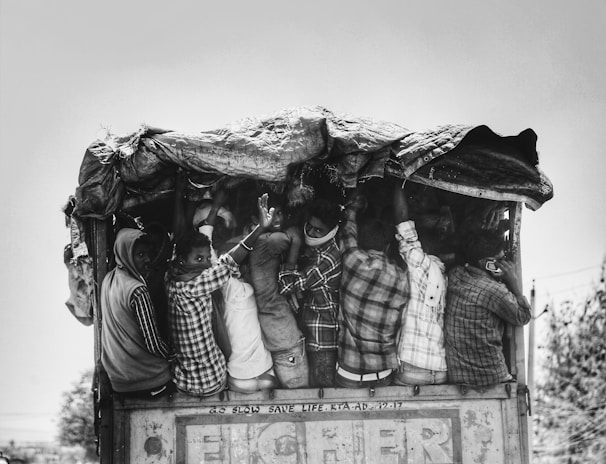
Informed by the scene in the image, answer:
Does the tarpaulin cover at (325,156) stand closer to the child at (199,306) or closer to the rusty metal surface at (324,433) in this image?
the child at (199,306)

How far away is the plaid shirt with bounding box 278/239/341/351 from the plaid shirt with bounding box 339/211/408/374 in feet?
0.20

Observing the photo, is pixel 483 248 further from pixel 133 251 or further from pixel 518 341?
pixel 133 251

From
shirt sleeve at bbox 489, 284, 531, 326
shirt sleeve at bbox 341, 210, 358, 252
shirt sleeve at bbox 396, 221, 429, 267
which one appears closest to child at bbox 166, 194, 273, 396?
shirt sleeve at bbox 341, 210, 358, 252

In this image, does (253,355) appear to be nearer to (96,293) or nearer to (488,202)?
(96,293)

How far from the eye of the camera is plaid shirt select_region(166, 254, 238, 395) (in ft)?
17.6

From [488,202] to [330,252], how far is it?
3.63 ft

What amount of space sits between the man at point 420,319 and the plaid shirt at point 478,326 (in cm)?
8

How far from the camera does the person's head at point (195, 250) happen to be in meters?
5.46

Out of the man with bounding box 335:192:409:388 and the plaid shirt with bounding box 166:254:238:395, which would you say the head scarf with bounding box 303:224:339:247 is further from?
the plaid shirt with bounding box 166:254:238:395

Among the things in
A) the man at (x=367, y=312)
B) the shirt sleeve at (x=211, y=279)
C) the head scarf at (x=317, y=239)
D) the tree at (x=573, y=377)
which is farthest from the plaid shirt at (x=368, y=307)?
the tree at (x=573, y=377)

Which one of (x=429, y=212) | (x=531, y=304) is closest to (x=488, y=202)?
(x=429, y=212)

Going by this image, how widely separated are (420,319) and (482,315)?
40 centimetres

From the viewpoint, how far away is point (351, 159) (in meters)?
5.22

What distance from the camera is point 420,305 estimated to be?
18.1ft
